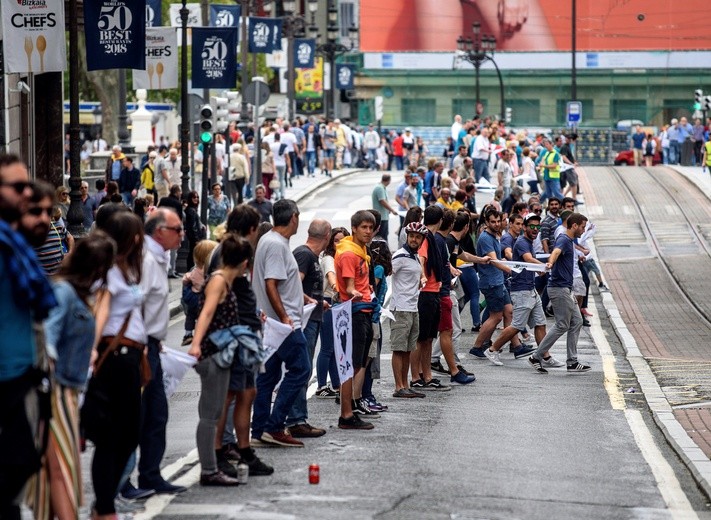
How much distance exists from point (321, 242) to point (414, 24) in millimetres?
85182

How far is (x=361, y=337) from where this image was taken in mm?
12594

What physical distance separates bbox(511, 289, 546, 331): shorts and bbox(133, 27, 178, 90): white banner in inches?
513

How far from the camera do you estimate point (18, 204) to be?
21.9ft

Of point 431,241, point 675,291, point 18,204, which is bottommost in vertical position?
point 675,291

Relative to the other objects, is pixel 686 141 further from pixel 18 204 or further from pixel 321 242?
pixel 18 204

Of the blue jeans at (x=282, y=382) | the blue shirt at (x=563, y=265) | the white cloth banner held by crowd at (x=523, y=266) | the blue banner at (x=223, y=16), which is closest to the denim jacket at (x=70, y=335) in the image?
the blue jeans at (x=282, y=382)

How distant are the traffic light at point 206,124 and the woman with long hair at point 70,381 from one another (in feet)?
68.7

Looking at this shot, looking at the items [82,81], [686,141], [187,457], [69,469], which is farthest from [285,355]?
[82,81]

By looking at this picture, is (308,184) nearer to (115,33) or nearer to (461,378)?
(115,33)

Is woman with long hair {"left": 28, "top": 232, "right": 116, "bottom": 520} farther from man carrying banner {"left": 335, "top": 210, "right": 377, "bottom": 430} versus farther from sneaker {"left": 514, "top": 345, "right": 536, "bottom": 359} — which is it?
sneaker {"left": 514, "top": 345, "right": 536, "bottom": 359}

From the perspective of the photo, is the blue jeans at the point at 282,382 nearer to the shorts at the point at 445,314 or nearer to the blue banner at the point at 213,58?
the shorts at the point at 445,314

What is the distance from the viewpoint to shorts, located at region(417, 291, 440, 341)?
1452cm

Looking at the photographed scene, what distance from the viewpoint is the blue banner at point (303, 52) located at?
2066 inches

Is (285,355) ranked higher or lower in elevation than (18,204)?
lower
